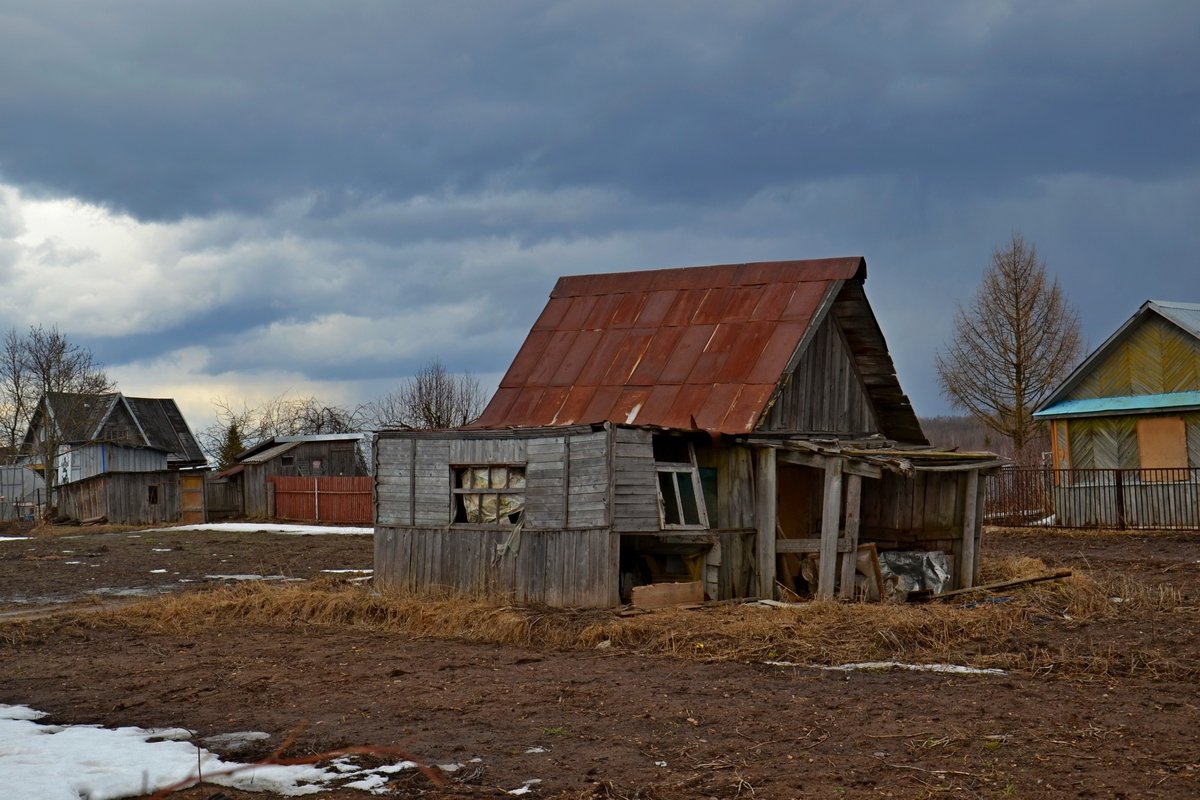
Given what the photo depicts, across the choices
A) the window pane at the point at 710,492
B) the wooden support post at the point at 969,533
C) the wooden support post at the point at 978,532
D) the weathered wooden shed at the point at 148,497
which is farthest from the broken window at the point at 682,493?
the weathered wooden shed at the point at 148,497

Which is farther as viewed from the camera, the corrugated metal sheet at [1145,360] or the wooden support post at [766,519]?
the corrugated metal sheet at [1145,360]

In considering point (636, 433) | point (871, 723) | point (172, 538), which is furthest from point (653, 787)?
point (172, 538)

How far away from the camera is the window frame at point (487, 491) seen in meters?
17.0

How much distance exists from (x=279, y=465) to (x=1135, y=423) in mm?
30947

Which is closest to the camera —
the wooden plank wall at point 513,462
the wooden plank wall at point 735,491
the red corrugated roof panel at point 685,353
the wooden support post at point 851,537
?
the wooden plank wall at point 513,462

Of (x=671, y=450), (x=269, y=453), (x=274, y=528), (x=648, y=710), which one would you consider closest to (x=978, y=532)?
(x=671, y=450)

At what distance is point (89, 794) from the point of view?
761 cm

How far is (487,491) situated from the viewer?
17.3 m

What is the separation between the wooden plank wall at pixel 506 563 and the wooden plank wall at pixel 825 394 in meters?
3.38

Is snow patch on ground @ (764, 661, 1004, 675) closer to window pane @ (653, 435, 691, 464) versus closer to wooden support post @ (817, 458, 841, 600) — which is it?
wooden support post @ (817, 458, 841, 600)

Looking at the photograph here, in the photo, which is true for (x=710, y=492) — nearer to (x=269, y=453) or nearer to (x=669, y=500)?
(x=669, y=500)

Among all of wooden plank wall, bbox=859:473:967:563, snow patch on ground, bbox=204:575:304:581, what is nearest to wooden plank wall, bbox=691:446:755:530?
wooden plank wall, bbox=859:473:967:563

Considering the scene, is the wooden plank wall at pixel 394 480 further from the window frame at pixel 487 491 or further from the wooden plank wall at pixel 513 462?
the window frame at pixel 487 491

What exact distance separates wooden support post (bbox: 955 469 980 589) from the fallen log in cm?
42
